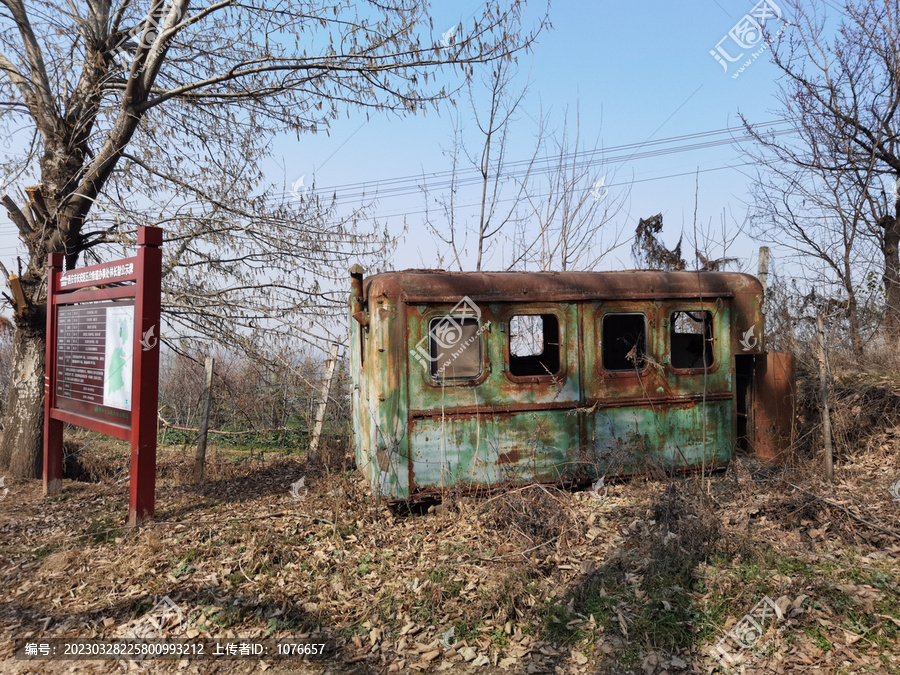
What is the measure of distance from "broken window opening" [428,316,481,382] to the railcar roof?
26 centimetres

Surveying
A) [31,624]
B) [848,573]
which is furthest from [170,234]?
[848,573]

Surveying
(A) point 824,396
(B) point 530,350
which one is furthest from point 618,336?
(A) point 824,396

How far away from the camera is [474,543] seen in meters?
5.25

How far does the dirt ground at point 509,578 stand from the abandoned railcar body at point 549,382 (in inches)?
16.9

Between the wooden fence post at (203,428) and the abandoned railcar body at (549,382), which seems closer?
the abandoned railcar body at (549,382)

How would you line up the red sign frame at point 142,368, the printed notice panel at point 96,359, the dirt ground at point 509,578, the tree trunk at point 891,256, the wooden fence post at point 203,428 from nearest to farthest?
the dirt ground at point 509,578
the red sign frame at point 142,368
the printed notice panel at point 96,359
the wooden fence post at point 203,428
the tree trunk at point 891,256

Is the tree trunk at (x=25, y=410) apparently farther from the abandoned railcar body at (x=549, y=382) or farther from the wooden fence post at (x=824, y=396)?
the wooden fence post at (x=824, y=396)

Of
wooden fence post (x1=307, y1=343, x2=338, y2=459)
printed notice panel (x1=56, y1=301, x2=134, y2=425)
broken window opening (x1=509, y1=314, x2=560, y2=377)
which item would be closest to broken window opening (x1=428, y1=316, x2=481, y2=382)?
broken window opening (x1=509, y1=314, x2=560, y2=377)

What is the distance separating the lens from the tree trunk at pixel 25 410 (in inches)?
328

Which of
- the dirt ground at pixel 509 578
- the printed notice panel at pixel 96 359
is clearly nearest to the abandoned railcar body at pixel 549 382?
the dirt ground at pixel 509 578

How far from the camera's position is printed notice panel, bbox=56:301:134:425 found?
19.9 feet

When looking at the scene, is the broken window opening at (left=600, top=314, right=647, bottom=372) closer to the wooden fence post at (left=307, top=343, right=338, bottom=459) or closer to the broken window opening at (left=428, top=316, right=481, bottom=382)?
the broken window opening at (left=428, top=316, right=481, bottom=382)

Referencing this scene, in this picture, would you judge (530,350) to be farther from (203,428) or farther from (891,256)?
(891,256)

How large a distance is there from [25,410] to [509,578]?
25.1 feet
